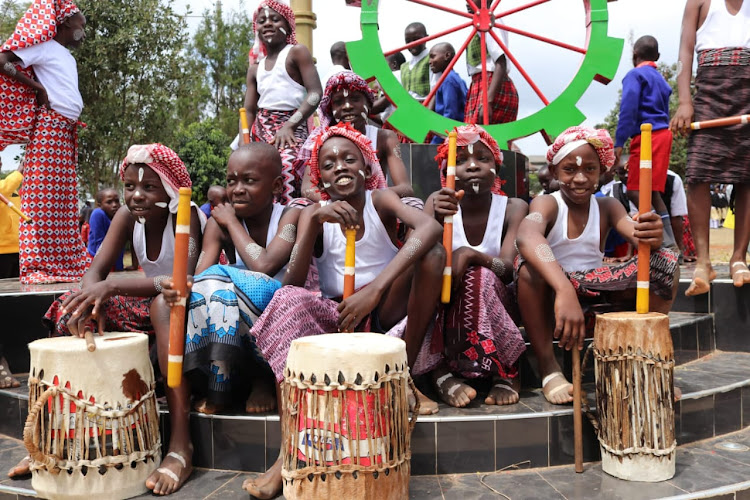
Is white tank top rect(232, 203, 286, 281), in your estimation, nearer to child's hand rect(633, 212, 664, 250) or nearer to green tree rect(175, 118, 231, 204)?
child's hand rect(633, 212, 664, 250)

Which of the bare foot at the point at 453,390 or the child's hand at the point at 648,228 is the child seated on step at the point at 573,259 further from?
the bare foot at the point at 453,390

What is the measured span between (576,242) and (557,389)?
0.71 m

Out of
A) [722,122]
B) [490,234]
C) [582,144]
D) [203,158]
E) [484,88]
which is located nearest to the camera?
[582,144]

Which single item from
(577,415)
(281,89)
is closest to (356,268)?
(577,415)

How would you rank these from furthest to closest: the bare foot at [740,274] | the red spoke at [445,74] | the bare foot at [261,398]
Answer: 1. the red spoke at [445,74]
2. the bare foot at [740,274]
3. the bare foot at [261,398]

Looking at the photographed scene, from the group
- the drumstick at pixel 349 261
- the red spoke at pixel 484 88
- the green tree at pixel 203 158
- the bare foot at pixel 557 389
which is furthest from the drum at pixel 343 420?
the green tree at pixel 203 158

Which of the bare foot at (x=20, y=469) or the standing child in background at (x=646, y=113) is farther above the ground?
the standing child in background at (x=646, y=113)

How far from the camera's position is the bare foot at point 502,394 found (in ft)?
9.29

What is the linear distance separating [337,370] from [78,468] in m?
1.08

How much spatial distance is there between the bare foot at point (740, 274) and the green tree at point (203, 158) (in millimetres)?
12590

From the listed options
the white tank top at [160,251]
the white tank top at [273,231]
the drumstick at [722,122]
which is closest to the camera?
the white tank top at [273,231]

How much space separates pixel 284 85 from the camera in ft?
15.2

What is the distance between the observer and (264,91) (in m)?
4.70

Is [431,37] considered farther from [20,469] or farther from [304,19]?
[20,469]
